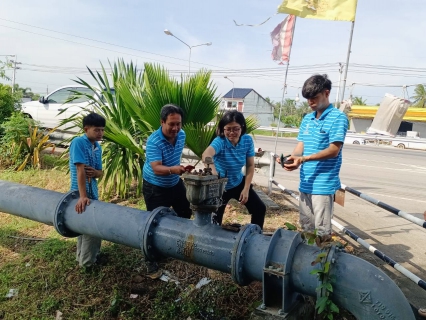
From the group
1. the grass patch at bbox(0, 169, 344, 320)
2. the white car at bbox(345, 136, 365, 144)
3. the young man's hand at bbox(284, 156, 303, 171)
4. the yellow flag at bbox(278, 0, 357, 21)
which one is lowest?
the grass patch at bbox(0, 169, 344, 320)

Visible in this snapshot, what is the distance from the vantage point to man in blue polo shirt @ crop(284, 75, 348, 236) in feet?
9.32

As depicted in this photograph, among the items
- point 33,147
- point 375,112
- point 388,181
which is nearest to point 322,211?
point 33,147

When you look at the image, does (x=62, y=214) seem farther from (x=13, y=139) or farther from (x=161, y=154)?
(x=13, y=139)

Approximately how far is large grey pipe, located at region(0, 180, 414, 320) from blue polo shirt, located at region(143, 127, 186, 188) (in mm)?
716

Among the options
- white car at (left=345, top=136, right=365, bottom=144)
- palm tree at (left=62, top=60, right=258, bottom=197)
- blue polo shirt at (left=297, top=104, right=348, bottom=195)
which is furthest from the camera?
white car at (left=345, top=136, right=365, bottom=144)

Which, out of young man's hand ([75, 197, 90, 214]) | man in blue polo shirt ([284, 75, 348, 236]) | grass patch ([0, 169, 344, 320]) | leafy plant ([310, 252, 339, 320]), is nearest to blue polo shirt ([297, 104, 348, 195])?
man in blue polo shirt ([284, 75, 348, 236])

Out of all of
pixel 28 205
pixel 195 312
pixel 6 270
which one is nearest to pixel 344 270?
pixel 195 312

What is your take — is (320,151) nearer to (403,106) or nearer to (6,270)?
(6,270)

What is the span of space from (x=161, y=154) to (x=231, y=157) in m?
0.64

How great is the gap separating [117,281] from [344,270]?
2351 mm

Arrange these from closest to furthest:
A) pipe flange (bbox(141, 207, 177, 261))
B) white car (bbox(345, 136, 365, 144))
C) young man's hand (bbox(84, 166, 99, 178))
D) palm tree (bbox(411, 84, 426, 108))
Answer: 1. pipe flange (bbox(141, 207, 177, 261))
2. young man's hand (bbox(84, 166, 99, 178))
3. white car (bbox(345, 136, 365, 144))
4. palm tree (bbox(411, 84, 426, 108))

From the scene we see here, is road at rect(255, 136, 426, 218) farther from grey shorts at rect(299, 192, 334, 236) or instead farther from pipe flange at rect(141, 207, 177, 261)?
pipe flange at rect(141, 207, 177, 261)

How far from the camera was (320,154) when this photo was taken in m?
2.83

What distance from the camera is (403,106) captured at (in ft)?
69.8
